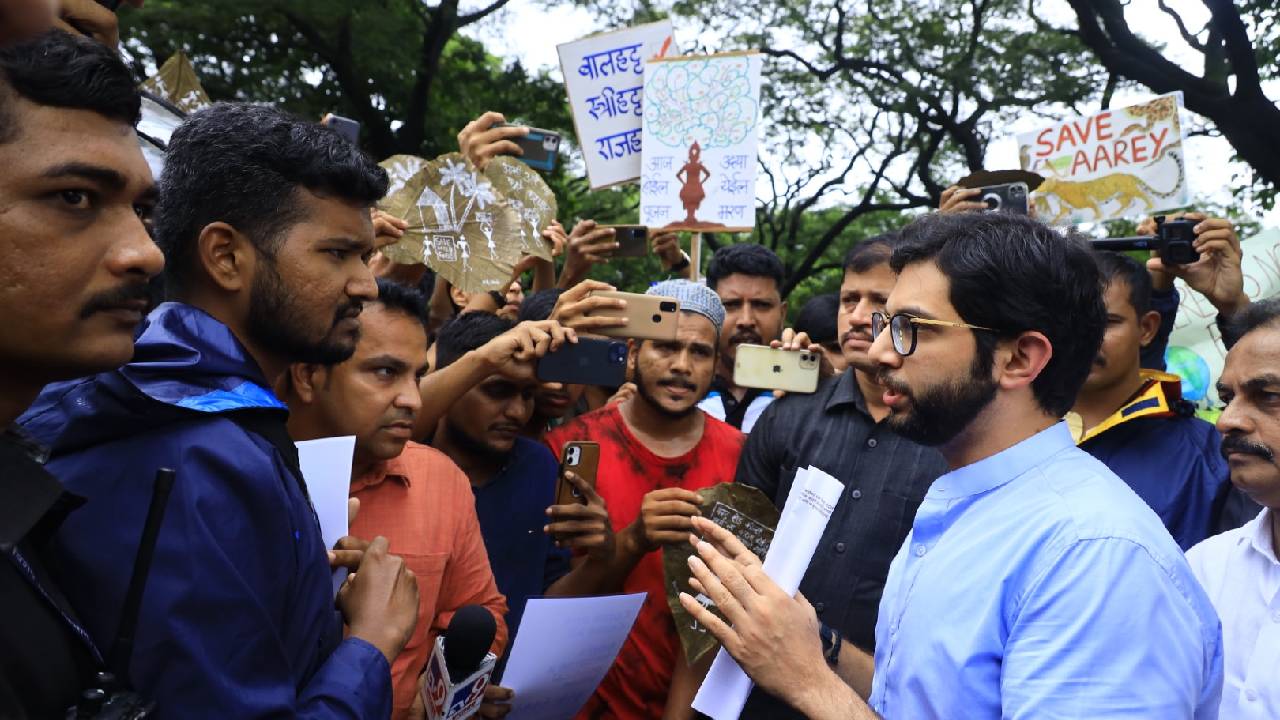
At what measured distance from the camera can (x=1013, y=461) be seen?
2.08 metres

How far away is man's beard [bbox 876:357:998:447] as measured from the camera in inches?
84.3

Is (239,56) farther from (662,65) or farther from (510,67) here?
(662,65)

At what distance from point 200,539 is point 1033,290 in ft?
5.10

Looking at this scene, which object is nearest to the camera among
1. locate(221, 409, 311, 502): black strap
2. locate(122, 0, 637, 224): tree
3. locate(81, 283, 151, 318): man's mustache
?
locate(81, 283, 151, 318): man's mustache

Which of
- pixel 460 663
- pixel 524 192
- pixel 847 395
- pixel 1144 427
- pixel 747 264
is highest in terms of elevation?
pixel 524 192

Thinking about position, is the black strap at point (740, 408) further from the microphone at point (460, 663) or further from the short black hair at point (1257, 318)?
the microphone at point (460, 663)

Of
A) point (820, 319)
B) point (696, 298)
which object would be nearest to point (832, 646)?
point (696, 298)

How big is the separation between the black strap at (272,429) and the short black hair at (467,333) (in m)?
2.15

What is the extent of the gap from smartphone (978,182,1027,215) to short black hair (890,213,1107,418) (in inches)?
77.2

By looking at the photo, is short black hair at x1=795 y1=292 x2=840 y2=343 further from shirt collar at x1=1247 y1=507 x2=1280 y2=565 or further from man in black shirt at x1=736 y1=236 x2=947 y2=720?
shirt collar at x1=1247 y1=507 x2=1280 y2=565

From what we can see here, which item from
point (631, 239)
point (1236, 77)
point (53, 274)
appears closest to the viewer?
point (53, 274)

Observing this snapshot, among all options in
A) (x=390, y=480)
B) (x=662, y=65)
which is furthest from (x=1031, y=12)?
(x=390, y=480)

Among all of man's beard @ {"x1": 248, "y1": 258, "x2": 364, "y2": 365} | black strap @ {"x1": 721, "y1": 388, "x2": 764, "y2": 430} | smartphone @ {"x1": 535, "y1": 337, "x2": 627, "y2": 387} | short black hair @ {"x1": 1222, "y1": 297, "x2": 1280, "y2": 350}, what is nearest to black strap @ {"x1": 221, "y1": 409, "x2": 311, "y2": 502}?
man's beard @ {"x1": 248, "y1": 258, "x2": 364, "y2": 365}

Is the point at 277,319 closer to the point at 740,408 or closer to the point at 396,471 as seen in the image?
the point at 396,471
